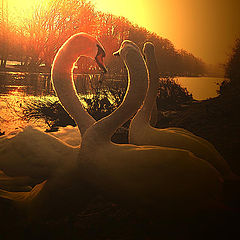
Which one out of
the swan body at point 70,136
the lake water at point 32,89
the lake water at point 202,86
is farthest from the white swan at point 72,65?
the lake water at point 202,86

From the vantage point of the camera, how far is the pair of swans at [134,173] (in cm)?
121

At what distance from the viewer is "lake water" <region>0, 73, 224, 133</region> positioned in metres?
3.48

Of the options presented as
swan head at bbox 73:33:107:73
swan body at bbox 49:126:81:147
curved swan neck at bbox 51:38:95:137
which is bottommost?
swan body at bbox 49:126:81:147

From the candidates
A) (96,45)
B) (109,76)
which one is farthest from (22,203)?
(109,76)

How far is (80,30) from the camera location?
3.90 metres

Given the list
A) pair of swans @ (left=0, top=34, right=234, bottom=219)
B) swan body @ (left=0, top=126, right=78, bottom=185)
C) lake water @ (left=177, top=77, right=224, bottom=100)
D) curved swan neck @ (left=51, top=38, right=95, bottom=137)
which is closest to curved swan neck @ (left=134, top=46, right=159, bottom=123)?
curved swan neck @ (left=51, top=38, right=95, bottom=137)

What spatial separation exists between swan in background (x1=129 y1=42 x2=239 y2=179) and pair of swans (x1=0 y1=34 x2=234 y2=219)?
36 cm

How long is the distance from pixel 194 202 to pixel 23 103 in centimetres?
313

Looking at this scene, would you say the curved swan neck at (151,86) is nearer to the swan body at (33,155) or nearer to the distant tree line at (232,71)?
the swan body at (33,155)

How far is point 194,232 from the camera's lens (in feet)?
3.92

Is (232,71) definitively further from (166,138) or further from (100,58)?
(100,58)

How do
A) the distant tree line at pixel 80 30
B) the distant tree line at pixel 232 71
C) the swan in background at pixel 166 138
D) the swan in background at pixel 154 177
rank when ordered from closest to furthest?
the swan in background at pixel 154 177 < the swan in background at pixel 166 138 < the distant tree line at pixel 80 30 < the distant tree line at pixel 232 71

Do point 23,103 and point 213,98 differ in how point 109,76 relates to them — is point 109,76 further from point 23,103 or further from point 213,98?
point 213,98

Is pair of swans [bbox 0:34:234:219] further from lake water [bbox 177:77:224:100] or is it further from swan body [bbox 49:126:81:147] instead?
lake water [bbox 177:77:224:100]
